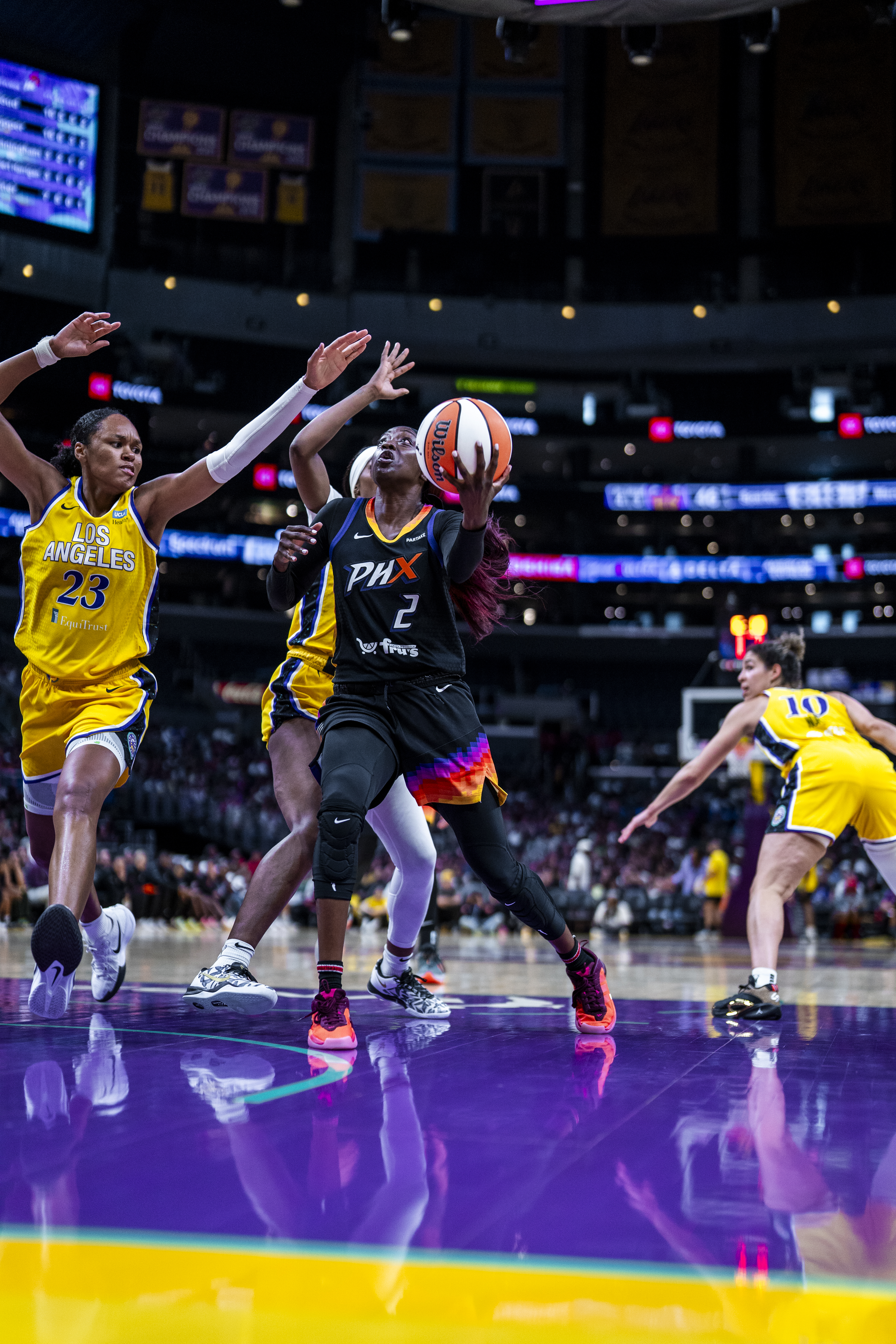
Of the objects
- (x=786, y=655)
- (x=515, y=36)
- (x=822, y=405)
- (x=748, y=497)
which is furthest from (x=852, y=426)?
(x=786, y=655)

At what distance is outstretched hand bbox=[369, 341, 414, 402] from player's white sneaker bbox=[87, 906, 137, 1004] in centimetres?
249

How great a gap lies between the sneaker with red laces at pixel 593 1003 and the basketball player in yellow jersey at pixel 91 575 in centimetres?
200

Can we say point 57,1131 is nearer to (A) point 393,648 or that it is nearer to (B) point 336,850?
(B) point 336,850

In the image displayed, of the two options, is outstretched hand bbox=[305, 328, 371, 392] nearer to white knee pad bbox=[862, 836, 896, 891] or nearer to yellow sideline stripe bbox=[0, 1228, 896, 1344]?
white knee pad bbox=[862, 836, 896, 891]

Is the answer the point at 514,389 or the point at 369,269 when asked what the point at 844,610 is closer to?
the point at 514,389

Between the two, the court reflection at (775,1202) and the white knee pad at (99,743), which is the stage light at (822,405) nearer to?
the white knee pad at (99,743)

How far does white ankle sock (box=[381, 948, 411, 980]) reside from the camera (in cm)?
549

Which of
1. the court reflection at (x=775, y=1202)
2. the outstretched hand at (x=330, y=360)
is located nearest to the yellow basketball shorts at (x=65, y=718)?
the outstretched hand at (x=330, y=360)

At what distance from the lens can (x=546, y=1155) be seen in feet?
8.79

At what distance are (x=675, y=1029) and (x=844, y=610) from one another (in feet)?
132

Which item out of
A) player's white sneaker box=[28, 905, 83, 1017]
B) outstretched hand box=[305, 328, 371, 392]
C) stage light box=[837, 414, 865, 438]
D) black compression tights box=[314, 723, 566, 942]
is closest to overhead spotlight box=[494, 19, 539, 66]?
outstretched hand box=[305, 328, 371, 392]

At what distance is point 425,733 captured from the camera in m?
4.63

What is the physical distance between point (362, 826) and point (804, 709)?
2.99m

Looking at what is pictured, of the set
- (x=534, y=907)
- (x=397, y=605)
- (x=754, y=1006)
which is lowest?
(x=754, y=1006)
